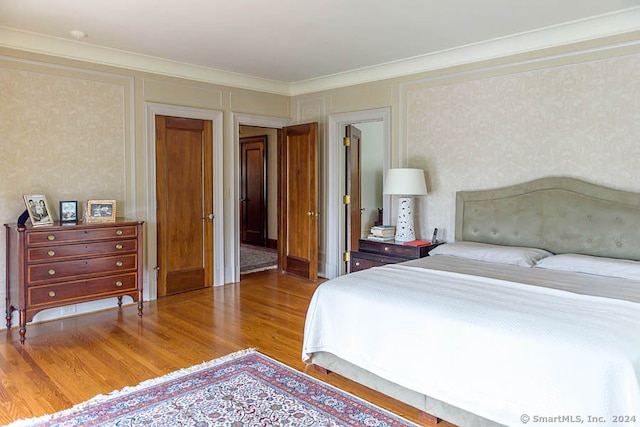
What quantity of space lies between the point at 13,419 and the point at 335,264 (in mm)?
3892

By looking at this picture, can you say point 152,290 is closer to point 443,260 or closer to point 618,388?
point 443,260

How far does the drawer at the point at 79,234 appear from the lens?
371 cm

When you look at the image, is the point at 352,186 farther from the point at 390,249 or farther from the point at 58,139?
the point at 58,139

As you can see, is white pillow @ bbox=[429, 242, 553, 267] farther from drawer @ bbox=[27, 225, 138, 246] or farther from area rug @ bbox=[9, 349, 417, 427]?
drawer @ bbox=[27, 225, 138, 246]

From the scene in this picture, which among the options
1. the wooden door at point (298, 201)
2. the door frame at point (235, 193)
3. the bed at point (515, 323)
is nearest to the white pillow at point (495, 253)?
the bed at point (515, 323)

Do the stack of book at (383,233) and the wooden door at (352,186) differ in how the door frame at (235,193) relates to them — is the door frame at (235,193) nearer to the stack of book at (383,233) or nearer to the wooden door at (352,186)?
the wooden door at (352,186)

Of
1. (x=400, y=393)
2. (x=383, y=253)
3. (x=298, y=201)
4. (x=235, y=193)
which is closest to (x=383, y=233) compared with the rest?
(x=383, y=253)

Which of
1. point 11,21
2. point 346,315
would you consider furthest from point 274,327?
point 11,21

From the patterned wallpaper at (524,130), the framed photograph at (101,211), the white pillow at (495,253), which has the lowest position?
the white pillow at (495,253)

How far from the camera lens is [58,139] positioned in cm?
427

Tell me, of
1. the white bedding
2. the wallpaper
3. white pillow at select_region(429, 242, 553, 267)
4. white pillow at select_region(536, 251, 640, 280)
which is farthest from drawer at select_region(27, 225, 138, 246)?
white pillow at select_region(536, 251, 640, 280)

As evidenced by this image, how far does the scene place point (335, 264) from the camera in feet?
19.2

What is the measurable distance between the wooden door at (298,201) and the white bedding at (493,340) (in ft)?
8.89

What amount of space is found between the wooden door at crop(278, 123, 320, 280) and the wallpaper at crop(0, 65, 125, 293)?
83.3 inches
